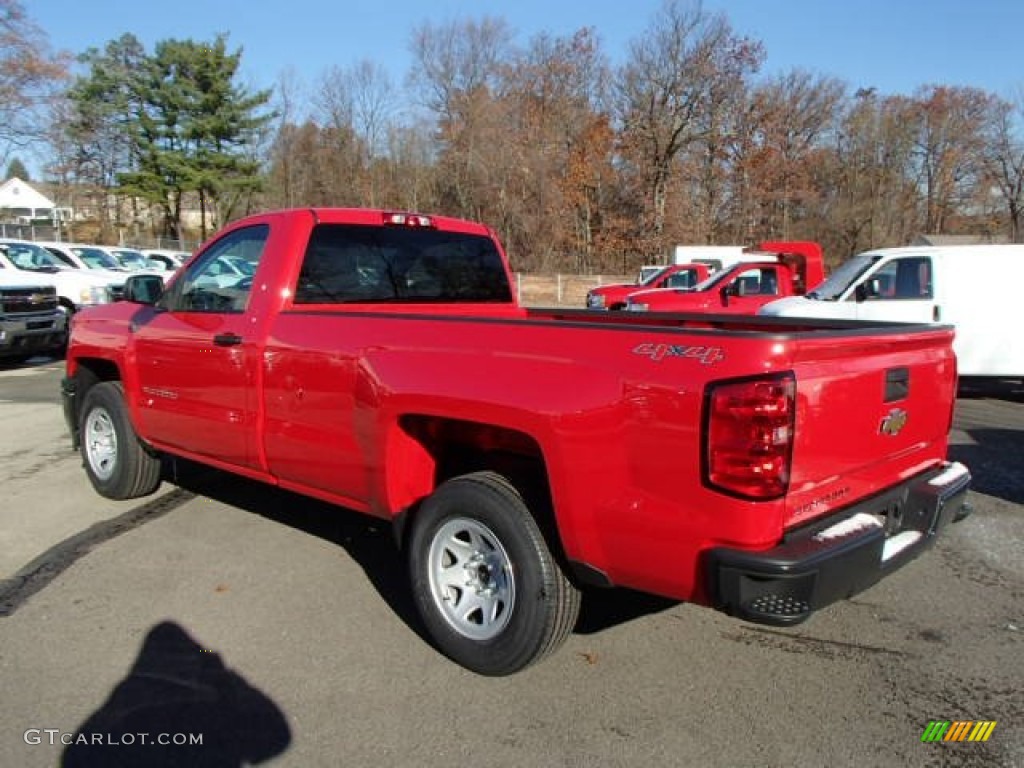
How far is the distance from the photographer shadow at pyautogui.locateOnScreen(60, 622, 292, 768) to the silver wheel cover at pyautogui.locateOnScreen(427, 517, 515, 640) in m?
0.81

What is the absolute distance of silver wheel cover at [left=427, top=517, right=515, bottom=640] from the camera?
329 cm

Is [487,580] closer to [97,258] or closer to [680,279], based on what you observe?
[680,279]

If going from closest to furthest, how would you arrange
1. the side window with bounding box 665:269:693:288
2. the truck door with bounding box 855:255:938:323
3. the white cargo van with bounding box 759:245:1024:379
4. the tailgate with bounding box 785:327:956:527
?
the tailgate with bounding box 785:327:956:527, the white cargo van with bounding box 759:245:1024:379, the truck door with bounding box 855:255:938:323, the side window with bounding box 665:269:693:288

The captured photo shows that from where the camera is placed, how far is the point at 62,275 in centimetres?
1647

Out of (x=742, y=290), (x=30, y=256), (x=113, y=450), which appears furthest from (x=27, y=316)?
(x=742, y=290)

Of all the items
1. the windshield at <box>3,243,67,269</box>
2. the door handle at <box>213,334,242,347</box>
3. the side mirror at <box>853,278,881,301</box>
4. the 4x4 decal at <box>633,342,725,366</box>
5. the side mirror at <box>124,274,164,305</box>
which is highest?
the windshield at <box>3,243,67,269</box>

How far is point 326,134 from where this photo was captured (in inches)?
1932

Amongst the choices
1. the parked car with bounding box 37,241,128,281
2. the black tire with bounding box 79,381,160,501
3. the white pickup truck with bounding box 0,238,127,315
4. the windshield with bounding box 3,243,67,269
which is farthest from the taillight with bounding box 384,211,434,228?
the parked car with bounding box 37,241,128,281

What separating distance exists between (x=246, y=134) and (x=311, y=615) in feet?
166

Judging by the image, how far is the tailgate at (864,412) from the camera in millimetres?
2670

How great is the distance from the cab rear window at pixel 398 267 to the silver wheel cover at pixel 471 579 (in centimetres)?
165

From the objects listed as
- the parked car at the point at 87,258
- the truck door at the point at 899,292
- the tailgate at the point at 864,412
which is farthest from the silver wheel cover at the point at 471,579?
the parked car at the point at 87,258

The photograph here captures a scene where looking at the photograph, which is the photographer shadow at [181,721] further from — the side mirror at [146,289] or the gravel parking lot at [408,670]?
the side mirror at [146,289]

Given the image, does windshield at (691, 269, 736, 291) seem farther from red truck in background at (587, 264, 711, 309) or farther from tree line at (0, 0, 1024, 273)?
tree line at (0, 0, 1024, 273)
